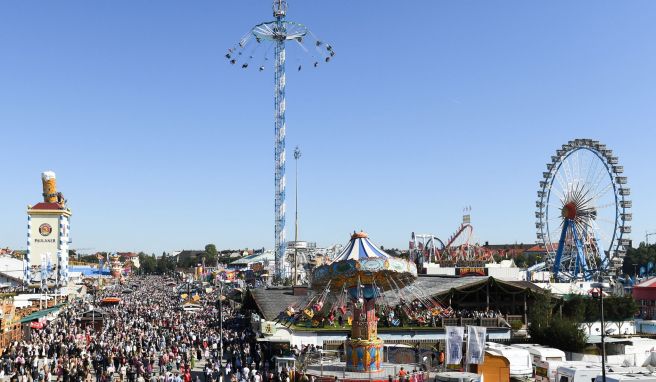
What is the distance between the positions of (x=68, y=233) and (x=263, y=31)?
2061 inches

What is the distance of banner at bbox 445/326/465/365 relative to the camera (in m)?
23.7

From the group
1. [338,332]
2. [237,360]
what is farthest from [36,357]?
[338,332]

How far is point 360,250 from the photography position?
90.0 ft

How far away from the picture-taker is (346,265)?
26.6m

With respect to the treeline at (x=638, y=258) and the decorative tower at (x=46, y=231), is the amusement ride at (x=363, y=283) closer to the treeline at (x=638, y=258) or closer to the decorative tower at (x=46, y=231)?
the decorative tower at (x=46, y=231)

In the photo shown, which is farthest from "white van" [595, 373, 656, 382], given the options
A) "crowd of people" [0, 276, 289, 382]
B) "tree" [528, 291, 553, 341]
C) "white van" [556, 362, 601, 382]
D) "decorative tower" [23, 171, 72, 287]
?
"decorative tower" [23, 171, 72, 287]

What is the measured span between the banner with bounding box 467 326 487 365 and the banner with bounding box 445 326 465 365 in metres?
0.84

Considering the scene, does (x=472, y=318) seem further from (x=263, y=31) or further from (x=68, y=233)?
(x=68, y=233)

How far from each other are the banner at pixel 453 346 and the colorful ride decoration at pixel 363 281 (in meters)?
3.60

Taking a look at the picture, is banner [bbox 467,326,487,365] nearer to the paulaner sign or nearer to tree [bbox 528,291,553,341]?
tree [bbox 528,291,553,341]

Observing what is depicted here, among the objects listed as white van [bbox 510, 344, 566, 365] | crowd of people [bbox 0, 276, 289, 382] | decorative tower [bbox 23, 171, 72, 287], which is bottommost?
crowd of people [bbox 0, 276, 289, 382]

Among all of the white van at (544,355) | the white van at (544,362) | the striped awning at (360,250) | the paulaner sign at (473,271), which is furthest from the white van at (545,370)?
the paulaner sign at (473,271)

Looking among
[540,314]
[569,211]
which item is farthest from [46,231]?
[540,314]

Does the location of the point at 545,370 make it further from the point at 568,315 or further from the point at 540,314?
the point at 568,315
